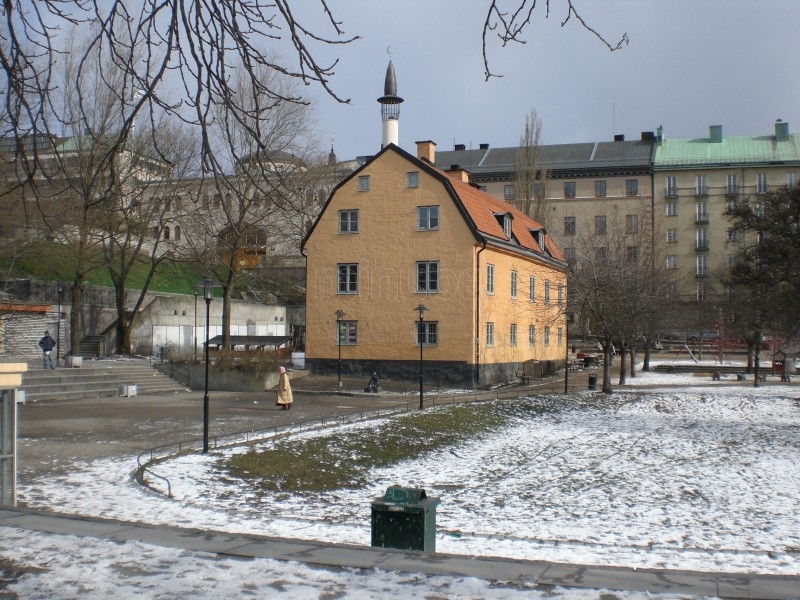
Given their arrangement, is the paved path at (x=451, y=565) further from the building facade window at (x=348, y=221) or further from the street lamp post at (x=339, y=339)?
the building facade window at (x=348, y=221)

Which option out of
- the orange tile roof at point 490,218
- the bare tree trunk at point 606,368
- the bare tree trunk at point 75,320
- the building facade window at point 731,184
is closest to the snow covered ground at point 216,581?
the bare tree trunk at point 606,368

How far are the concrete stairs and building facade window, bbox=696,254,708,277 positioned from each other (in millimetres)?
56248

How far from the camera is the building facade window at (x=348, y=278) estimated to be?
3884 cm

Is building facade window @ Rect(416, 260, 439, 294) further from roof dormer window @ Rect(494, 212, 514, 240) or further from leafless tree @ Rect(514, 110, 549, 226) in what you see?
leafless tree @ Rect(514, 110, 549, 226)

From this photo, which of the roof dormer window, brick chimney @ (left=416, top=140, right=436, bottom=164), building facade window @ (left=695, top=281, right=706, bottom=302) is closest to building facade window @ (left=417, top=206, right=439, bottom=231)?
the roof dormer window

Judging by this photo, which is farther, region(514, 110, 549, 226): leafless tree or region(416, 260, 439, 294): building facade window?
region(514, 110, 549, 226): leafless tree

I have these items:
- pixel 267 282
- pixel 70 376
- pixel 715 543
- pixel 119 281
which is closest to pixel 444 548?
pixel 715 543

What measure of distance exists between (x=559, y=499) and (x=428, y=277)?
2307 cm

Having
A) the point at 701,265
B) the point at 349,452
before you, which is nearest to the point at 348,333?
the point at 349,452

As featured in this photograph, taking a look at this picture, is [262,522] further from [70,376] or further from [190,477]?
[70,376]

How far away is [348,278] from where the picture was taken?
39.0m

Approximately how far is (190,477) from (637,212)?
219 feet

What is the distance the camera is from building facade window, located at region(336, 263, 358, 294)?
38.8m

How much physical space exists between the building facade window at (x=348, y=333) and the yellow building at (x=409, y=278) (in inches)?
1.8
